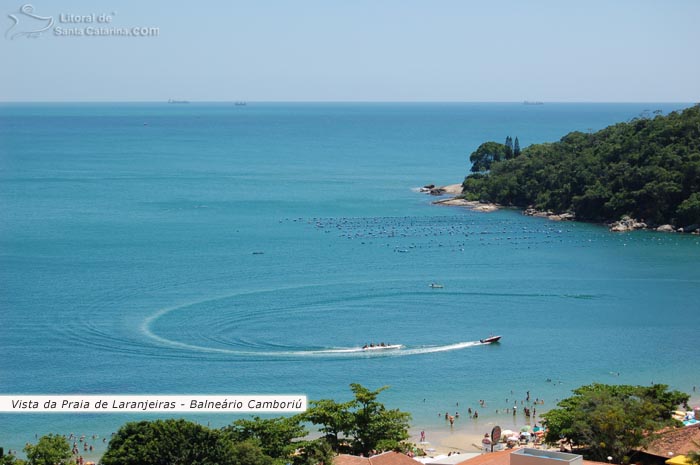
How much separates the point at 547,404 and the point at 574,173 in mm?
54942

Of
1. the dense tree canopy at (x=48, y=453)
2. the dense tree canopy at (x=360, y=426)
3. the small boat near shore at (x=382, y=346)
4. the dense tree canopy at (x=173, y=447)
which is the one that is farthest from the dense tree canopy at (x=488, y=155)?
the dense tree canopy at (x=173, y=447)

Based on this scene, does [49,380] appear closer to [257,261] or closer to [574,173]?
[257,261]

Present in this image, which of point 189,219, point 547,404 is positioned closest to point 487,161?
point 189,219

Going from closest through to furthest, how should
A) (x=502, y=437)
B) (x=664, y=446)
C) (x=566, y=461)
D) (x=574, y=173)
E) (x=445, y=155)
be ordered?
(x=566, y=461) → (x=664, y=446) → (x=502, y=437) → (x=574, y=173) → (x=445, y=155)

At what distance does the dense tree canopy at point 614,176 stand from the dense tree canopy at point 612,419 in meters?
52.6

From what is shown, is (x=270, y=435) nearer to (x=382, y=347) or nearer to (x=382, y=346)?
(x=382, y=347)

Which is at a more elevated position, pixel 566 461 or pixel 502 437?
pixel 566 461

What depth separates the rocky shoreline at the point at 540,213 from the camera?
278 ft

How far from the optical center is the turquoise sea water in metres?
44.8

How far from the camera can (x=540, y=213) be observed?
9512 centimetres

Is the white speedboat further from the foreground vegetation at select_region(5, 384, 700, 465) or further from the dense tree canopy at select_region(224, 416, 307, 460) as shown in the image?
the dense tree canopy at select_region(224, 416, 307, 460)

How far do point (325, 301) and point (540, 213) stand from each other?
4231cm

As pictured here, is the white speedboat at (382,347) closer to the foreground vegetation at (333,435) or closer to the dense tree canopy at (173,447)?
the foreground vegetation at (333,435)

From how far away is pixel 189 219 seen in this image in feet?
305
